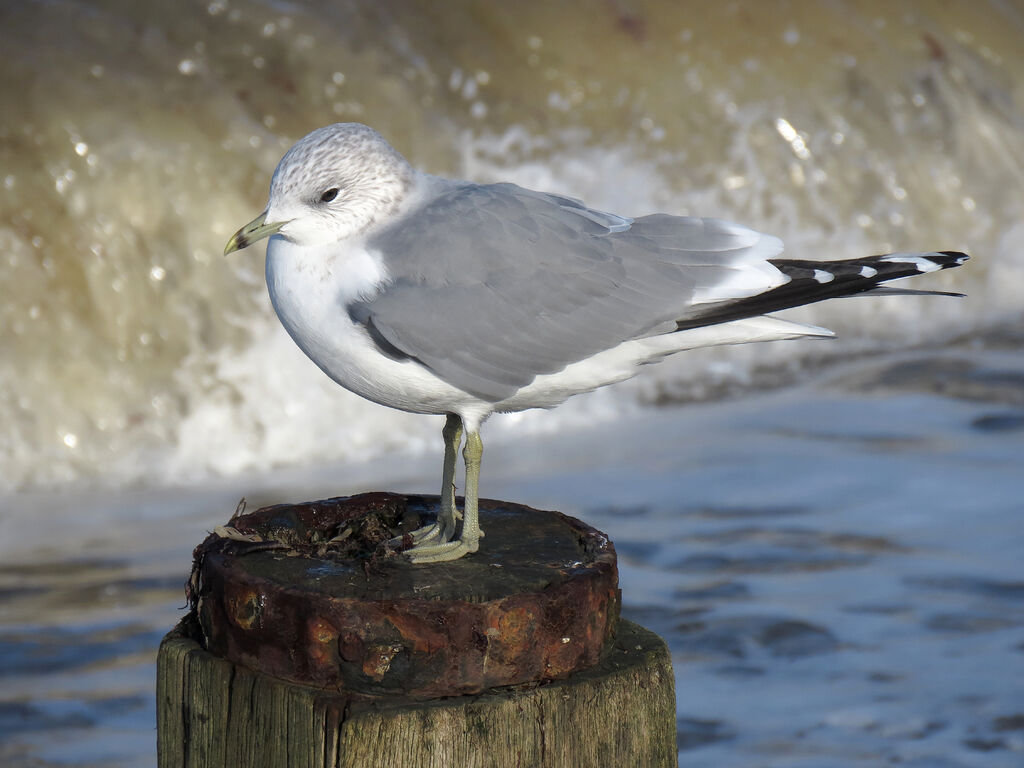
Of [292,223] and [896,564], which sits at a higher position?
[292,223]

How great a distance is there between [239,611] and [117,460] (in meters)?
4.73

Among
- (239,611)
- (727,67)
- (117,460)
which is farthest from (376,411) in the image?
(239,611)

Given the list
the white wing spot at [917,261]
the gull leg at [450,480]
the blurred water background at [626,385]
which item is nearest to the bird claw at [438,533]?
the gull leg at [450,480]

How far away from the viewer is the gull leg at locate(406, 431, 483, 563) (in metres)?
2.73

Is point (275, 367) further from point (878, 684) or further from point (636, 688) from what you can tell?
point (636, 688)

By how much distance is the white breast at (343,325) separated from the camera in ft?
9.56

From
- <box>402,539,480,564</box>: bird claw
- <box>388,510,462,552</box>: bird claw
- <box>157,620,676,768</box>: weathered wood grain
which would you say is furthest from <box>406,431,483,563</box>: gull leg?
<box>157,620,676,768</box>: weathered wood grain

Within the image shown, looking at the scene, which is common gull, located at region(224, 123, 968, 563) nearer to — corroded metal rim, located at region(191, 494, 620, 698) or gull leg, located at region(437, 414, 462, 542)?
gull leg, located at region(437, 414, 462, 542)

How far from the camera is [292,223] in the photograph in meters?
3.00

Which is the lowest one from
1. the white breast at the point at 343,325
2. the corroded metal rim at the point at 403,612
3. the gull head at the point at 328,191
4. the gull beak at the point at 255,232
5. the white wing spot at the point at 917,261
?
the corroded metal rim at the point at 403,612

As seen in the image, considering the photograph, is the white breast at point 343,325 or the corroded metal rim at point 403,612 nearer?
the corroded metal rim at point 403,612

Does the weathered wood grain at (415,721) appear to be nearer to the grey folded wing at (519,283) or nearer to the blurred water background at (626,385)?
the grey folded wing at (519,283)

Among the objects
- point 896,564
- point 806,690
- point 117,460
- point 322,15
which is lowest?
point 806,690

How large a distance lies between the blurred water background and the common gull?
6.34 ft
